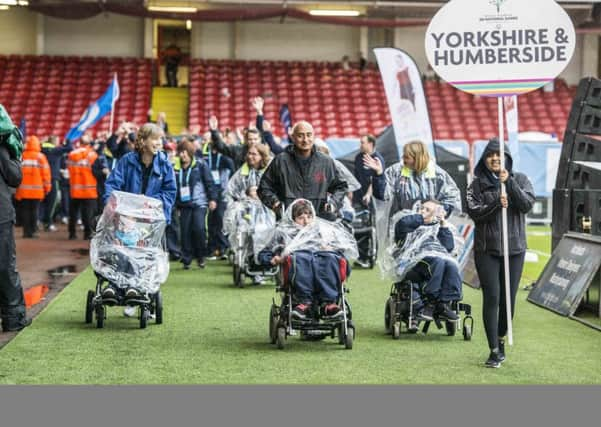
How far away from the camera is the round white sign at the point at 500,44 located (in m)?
8.78

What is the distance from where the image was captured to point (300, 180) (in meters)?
A: 9.13

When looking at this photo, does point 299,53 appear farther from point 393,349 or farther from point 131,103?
point 393,349

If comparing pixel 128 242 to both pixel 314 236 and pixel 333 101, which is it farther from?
pixel 333 101

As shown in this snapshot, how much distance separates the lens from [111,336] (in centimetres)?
938

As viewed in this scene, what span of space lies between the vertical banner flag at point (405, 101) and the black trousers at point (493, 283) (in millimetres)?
8015

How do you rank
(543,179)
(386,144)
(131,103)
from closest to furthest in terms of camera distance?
(386,144) < (543,179) < (131,103)

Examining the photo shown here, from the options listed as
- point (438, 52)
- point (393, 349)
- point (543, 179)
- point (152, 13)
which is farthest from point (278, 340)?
point (152, 13)

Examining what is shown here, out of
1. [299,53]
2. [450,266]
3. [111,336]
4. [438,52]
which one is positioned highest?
[299,53]

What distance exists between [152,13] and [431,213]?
80.3 feet

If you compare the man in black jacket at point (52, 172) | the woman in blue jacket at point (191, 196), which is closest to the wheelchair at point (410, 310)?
the woman in blue jacket at point (191, 196)

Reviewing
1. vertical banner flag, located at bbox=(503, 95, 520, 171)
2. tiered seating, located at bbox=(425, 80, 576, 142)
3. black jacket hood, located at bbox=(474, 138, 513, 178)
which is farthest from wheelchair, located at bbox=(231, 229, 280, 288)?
tiered seating, located at bbox=(425, 80, 576, 142)

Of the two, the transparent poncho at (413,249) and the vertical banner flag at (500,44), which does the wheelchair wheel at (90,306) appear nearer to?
the transparent poncho at (413,249)

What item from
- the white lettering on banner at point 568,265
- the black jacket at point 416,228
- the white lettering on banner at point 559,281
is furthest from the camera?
the white lettering on banner at point 559,281

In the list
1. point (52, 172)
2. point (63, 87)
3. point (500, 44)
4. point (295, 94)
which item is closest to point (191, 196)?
point (500, 44)
